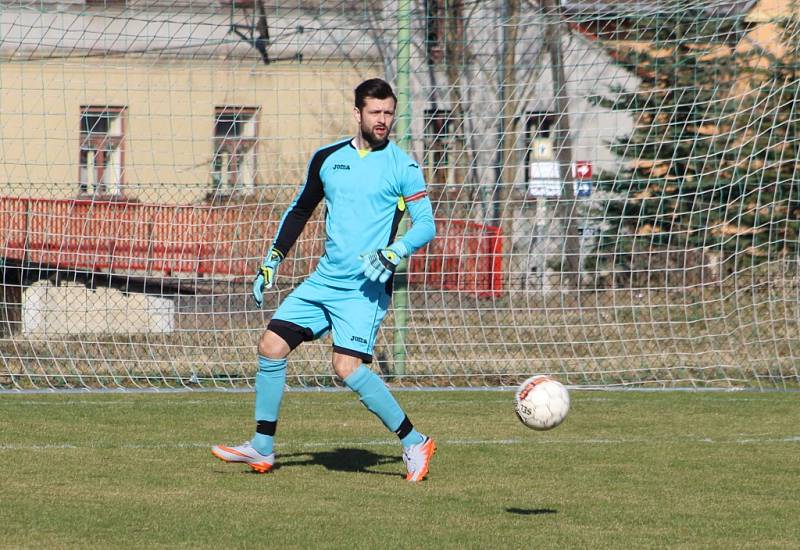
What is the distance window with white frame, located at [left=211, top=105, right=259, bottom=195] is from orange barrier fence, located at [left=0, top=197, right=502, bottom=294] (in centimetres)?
25

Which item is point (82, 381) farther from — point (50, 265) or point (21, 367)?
point (50, 265)

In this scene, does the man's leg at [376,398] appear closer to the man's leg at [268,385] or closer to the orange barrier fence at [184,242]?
the man's leg at [268,385]

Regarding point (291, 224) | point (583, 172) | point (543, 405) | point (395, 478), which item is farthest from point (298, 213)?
point (583, 172)

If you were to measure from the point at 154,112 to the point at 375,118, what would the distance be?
6538 mm

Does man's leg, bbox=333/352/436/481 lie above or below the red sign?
below

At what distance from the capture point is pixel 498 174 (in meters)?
12.9

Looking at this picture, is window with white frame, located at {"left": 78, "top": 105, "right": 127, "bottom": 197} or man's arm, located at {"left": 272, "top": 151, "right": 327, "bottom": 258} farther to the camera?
window with white frame, located at {"left": 78, "top": 105, "right": 127, "bottom": 197}

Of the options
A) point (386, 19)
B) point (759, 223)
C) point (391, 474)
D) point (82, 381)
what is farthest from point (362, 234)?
point (759, 223)

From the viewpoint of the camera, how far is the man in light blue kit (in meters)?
7.05

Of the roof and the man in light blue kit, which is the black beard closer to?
the man in light blue kit

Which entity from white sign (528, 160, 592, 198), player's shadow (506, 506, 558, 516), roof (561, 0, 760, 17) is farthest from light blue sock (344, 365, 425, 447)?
roof (561, 0, 760, 17)

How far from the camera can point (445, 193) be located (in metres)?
12.6

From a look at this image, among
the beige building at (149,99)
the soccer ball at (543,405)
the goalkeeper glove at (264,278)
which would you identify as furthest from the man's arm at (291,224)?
the beige building at (149,99)

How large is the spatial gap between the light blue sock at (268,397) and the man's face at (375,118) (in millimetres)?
1270
